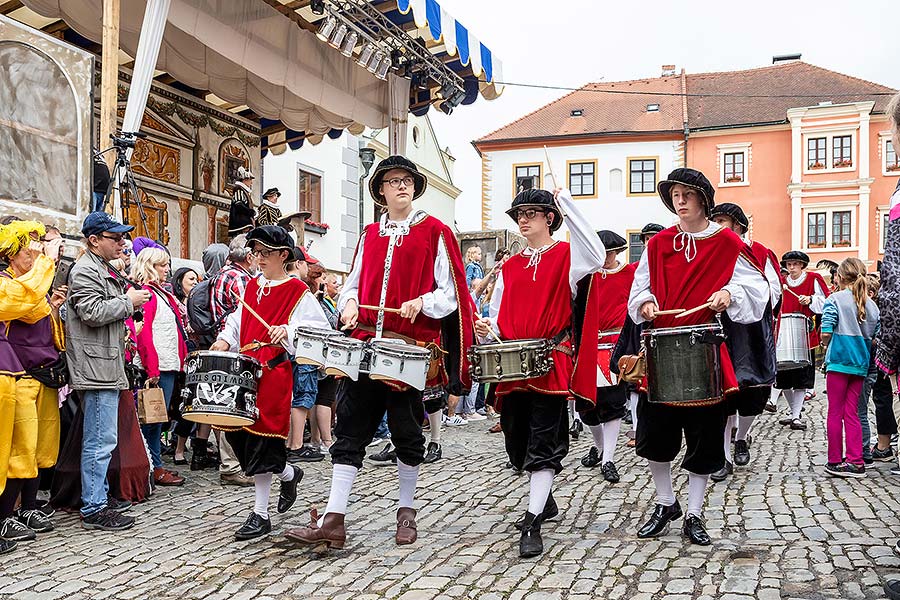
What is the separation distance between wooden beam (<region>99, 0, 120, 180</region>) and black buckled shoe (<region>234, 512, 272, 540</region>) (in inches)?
182

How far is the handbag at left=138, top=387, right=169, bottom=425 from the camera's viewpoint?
620cm

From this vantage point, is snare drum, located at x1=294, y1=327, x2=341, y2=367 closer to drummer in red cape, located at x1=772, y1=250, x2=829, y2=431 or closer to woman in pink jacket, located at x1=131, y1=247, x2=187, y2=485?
woman in pink jacket, located at x1=131, y1=247, x2=187, y2=485

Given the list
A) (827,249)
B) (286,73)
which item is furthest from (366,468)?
(827,249)

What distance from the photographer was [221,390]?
15.3 ft

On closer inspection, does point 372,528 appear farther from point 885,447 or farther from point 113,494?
point 885,447

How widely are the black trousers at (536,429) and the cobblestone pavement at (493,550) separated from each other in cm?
49

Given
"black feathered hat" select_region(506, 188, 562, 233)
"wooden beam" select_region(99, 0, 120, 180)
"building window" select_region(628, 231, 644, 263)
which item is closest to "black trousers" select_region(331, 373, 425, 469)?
"black feathered hat" select_region(506, 188, 562, 233)

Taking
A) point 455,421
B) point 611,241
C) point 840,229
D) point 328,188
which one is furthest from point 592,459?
point 840,229

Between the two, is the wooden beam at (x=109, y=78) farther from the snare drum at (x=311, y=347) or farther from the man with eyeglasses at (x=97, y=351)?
the snare drum at (x=311, y=347)

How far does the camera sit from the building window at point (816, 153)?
38344mm

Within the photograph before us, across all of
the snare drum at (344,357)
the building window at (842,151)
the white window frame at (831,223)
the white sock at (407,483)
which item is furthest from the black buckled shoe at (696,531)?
the building window at (842,151)

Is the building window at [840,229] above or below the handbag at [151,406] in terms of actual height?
above

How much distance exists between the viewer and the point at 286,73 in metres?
12.8

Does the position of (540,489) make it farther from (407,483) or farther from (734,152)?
(734,152)
